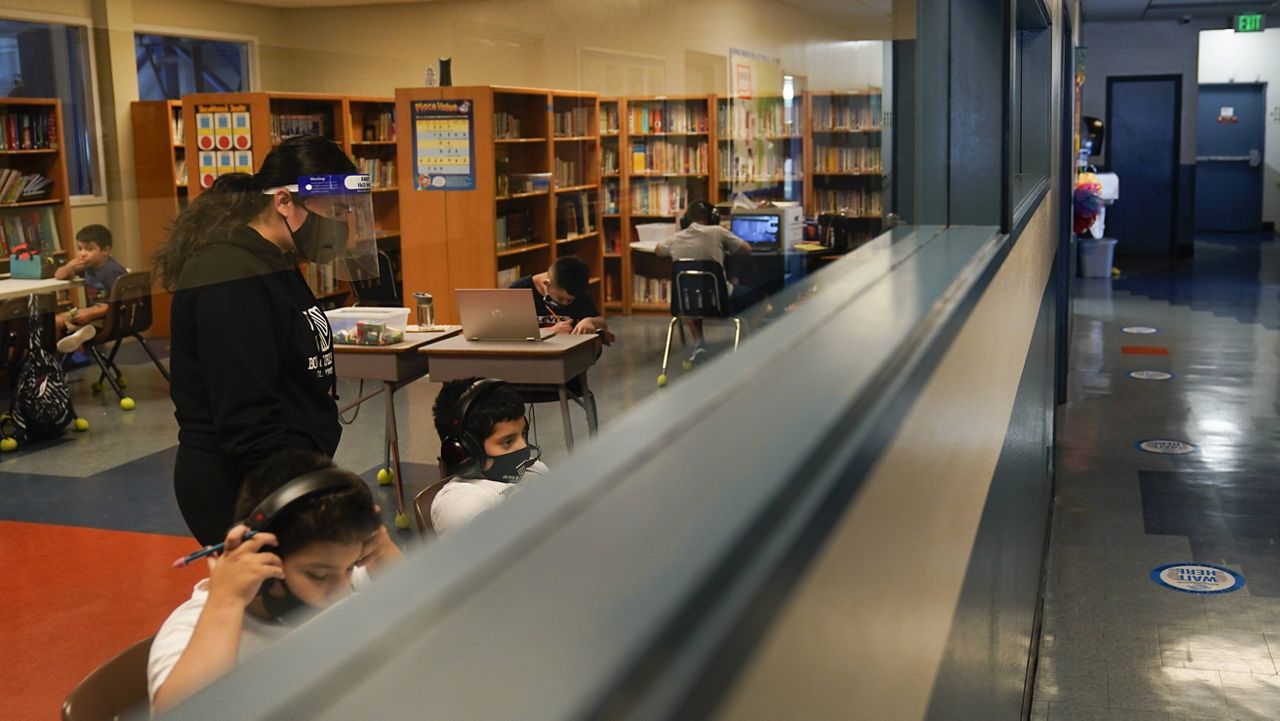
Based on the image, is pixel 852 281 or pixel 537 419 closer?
pixel 537 419

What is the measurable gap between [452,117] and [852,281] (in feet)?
2.72

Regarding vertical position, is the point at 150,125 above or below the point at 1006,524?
above

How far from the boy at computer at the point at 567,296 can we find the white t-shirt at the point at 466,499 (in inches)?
13.4

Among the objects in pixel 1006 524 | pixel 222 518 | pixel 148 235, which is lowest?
pixel 1006 524

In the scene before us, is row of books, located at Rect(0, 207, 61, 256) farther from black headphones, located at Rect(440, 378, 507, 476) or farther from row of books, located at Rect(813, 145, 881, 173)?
row of books, located at Rect(813, 145, 881, 173)

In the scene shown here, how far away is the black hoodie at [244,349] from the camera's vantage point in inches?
23.5

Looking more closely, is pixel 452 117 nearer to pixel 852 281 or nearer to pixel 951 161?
pixel 852 281

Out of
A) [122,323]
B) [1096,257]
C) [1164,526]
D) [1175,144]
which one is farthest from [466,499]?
[1175,144]

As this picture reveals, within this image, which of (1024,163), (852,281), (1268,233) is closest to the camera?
(852,281)

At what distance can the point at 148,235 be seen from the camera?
562 mm

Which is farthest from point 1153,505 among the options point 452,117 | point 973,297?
point 452,117

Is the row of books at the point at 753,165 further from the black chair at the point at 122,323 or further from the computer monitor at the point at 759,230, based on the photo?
the black chair at the point at 122,323

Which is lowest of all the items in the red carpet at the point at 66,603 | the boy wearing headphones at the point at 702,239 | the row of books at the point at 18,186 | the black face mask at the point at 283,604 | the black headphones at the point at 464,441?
the red carpet at the point at 66,603

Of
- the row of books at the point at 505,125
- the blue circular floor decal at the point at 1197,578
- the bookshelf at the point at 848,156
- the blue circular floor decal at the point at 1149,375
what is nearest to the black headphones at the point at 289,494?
the row of books at the point at 505,125
